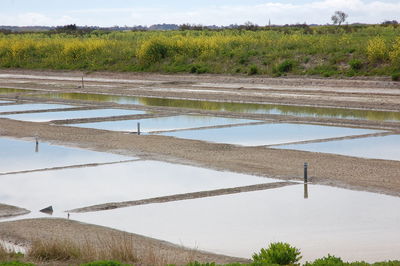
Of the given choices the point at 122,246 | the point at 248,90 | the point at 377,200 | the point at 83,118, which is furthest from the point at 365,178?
the point at 248,90

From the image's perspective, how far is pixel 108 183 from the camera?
17.0 meters

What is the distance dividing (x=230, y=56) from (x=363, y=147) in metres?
32.3

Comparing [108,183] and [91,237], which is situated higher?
[91,237]

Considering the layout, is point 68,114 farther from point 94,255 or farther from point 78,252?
point 94,255

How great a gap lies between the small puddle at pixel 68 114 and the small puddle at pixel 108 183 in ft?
36.8

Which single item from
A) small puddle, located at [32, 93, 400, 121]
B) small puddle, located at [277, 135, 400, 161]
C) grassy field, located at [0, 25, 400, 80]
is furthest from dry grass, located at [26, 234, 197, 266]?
grassy field, located at [0, 25, 400, 80]

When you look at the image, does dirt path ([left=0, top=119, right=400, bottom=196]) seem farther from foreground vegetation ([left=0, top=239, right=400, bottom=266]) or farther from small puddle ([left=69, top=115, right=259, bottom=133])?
foreground vegetation ([left=0, top=239, right=400, bottom=266])

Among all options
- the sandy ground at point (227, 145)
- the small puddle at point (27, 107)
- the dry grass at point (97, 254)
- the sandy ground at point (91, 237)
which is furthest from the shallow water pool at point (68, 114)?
the dry grass at point (97, 254)

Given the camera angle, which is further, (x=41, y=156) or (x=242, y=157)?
(x=41, y=156)

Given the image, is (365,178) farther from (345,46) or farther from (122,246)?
(345,46)

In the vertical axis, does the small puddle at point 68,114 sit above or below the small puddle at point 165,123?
below

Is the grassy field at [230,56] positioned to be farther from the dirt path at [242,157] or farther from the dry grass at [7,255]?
the dry grass at [7,255]

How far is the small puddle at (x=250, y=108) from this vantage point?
28.9 meters

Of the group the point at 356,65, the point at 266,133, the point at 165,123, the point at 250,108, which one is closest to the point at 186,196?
the point at 266,133
